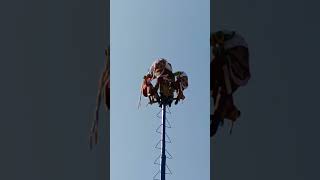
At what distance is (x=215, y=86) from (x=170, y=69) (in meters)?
0.60

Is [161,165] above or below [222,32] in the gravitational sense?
below

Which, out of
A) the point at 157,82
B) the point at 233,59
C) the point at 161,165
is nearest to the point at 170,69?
the point at 157,82

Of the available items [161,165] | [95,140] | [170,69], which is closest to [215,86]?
[170,69]

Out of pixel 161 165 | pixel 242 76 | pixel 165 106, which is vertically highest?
pixel 242 76

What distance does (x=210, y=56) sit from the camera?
5.98m

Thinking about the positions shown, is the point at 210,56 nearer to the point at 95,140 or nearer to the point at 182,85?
the point at 182,85

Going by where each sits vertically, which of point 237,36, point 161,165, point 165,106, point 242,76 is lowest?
point 161,165

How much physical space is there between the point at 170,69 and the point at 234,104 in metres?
0.94

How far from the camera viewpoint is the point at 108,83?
6.01 m

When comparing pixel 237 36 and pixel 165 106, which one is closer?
pixel 237 36

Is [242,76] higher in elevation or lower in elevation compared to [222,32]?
lower

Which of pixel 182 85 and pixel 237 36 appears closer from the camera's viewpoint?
pixel 237 36

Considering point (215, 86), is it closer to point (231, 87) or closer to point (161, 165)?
point (231, 87)

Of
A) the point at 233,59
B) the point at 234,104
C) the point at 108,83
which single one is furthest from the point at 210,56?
the point at 108,83
